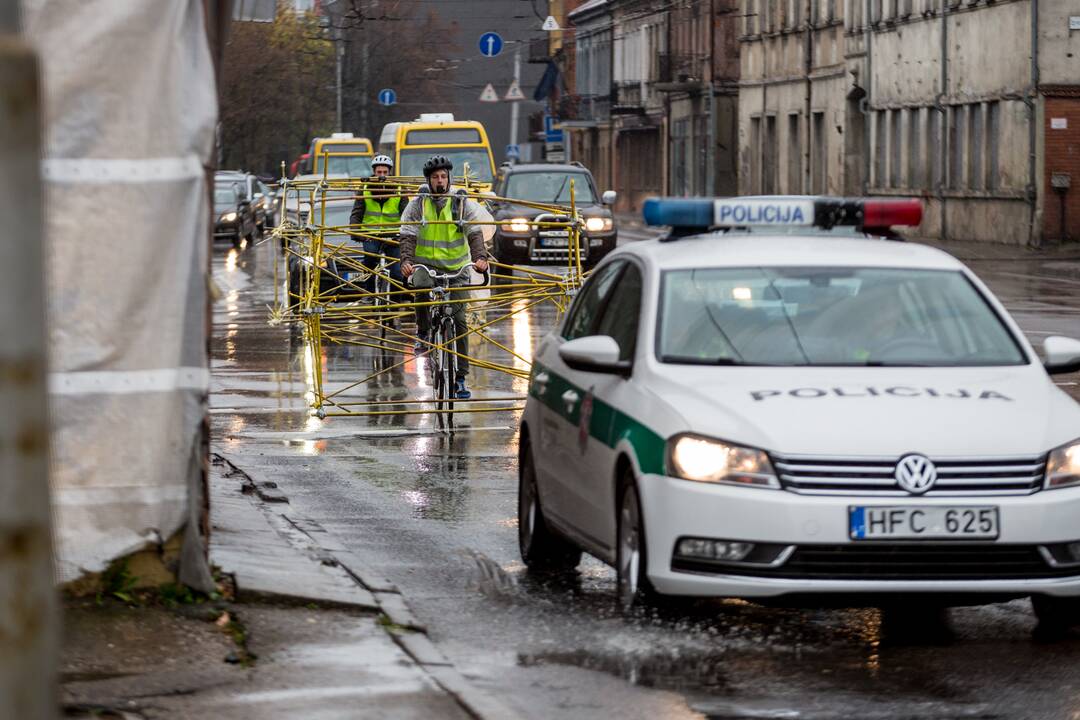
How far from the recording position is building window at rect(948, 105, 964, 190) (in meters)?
51.4

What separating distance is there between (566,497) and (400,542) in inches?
62.9

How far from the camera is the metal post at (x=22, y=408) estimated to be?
8.56 feet

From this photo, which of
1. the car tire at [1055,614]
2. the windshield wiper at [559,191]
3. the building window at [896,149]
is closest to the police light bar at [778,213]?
the car tire at [1055,614]

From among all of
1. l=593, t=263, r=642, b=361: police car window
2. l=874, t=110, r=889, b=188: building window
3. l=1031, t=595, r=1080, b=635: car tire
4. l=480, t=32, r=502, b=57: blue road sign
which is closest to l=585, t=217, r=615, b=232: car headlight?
l=874, t=110, r=889, b=188: building window

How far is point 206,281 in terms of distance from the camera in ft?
24.8

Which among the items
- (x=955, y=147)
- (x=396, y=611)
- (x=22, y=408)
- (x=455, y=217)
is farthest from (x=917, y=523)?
(x=955, y=147)

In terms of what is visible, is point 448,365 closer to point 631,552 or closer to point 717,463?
point 631,552

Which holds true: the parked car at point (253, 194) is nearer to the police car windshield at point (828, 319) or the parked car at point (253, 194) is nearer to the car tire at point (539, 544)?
the car tire at point (539, 544)

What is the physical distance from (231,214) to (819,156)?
61.4 ft

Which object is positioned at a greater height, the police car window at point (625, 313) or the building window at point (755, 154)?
the building window at point (755, 154)

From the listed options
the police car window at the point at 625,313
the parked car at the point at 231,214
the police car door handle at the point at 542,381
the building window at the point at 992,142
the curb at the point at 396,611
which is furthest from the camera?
the parked car at the point at 231,214

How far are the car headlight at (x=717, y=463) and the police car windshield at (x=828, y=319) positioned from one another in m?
0.78

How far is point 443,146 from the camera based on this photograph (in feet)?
148

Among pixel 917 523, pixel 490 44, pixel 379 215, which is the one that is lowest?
pixel 917 523
